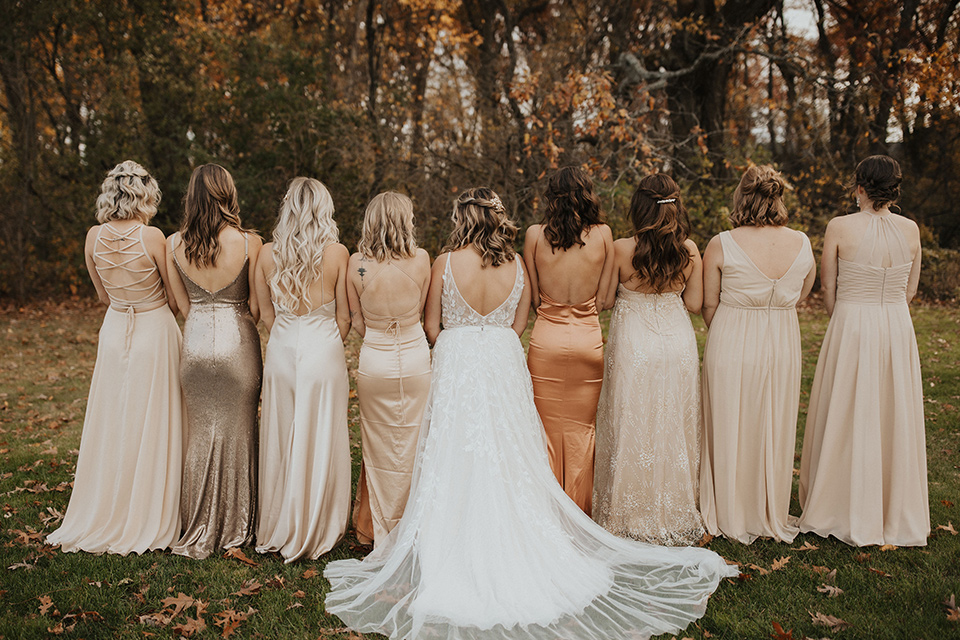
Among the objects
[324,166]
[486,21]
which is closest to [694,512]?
[324,166]

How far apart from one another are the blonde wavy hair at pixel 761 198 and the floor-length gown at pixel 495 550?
1.59m

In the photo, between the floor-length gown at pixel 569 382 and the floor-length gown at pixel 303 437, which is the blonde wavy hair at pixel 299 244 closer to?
the floor-length gown at pixel 303 437

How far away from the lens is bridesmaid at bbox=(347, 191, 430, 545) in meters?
4.28

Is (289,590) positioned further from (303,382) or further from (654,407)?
(654,407)

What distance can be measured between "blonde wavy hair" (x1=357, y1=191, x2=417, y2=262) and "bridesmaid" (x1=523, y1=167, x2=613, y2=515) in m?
0.81

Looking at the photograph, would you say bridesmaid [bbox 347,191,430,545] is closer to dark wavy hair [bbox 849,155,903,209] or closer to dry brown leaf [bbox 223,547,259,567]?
dry brown leaf [bbox 223,547,259,567]

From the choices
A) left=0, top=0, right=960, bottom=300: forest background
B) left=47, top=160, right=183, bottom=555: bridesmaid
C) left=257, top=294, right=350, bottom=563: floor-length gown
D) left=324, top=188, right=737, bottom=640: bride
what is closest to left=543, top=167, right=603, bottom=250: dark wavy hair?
left=324, top=188, right=737, bottom=640: bride

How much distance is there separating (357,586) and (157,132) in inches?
596

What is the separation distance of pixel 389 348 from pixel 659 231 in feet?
6.16

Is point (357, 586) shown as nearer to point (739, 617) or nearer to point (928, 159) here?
point (739, 617)

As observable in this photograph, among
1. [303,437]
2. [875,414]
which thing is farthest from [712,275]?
[303,437]

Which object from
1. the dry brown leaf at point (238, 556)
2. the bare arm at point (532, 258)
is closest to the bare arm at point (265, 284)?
the dry brown leaf at point (238, 556)

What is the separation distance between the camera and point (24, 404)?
27.7 feet

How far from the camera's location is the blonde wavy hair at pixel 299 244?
426 centimetres
